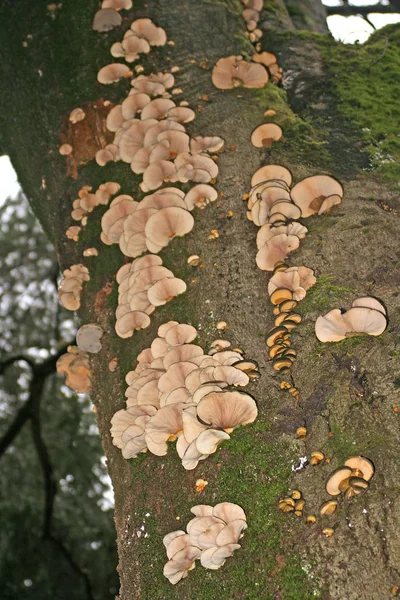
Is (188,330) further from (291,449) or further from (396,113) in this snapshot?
(396,113)

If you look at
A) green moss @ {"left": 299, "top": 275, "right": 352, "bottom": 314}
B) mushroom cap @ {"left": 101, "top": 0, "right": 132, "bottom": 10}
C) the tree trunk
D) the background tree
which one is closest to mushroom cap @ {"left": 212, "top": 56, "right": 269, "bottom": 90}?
the tree trunk

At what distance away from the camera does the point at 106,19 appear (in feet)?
9.37

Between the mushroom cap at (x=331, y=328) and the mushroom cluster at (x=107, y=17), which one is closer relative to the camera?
the mushroom cap at (x=331, y=328)

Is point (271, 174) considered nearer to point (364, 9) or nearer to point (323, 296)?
point (323, 296)

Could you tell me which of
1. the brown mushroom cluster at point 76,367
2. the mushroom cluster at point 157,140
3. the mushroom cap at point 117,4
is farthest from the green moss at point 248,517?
the mushroom cap at point 117,4

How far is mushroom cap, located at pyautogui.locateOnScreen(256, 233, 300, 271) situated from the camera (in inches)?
80.1

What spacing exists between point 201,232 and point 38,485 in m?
6.40

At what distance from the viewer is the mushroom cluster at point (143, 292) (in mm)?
2109

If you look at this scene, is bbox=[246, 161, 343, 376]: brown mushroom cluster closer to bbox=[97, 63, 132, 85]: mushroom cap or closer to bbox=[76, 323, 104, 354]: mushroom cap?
bbox=[76, 323, 104, 354]: mushroom cap

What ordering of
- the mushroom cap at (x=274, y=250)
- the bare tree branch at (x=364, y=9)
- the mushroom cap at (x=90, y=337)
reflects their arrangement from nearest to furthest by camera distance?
the mushroom cap at (x=274, y=250)
the mushroom cap at (x=90, y=337)
the bare tree branch at (x=364, y=9)

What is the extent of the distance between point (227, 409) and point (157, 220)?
0.82 meters

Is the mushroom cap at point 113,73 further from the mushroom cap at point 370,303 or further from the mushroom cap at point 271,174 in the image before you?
the mushroom cap at point 370,303

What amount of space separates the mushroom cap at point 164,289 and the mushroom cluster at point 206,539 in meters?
0.75

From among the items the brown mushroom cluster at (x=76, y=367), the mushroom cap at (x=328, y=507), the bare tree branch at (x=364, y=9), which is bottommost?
the brown mushroom cluster at (x=76, y=367)
